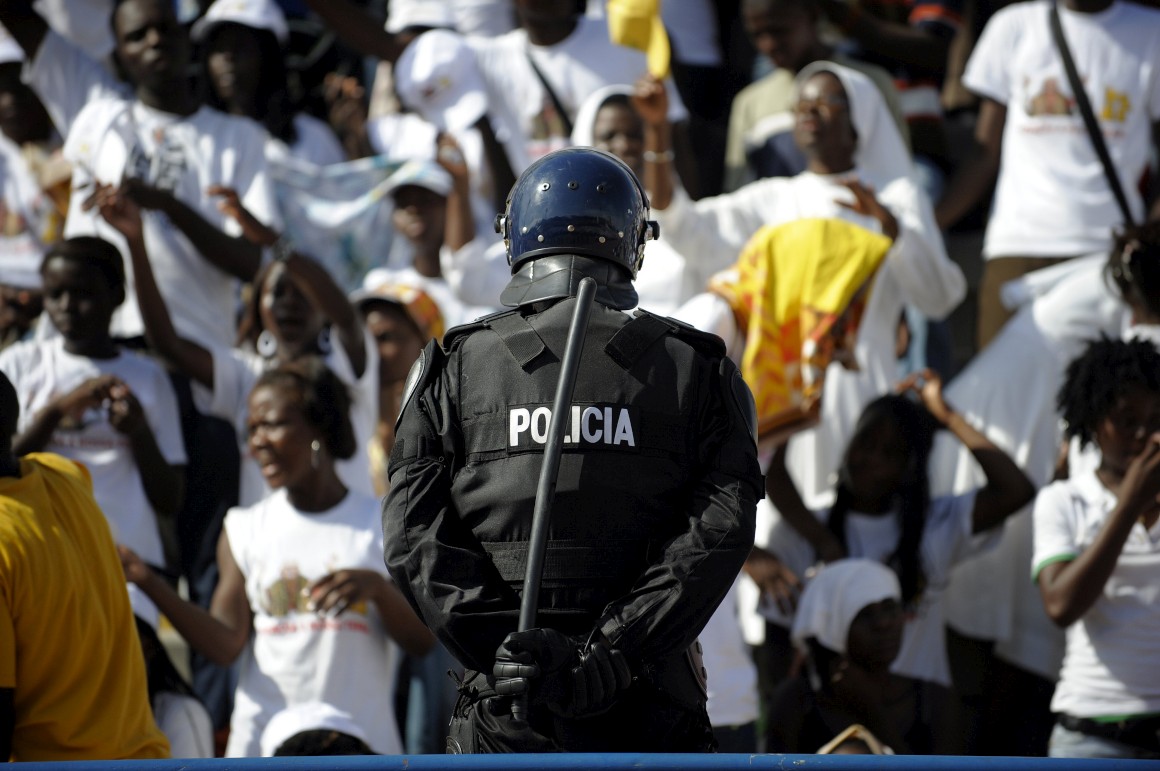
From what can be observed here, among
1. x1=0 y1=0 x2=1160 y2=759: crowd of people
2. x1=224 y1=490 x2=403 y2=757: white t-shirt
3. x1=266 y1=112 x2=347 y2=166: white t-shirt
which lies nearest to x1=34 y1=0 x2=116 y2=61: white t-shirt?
x1=0 y1=0 x2=1160 y2=759: crowd of people

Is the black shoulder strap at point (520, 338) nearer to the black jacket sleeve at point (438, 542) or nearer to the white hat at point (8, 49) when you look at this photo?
the black jacket sleeve at point (438, 542)

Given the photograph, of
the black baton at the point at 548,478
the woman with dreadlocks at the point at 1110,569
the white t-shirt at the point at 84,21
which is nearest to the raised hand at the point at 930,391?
the woman with dreadlocks at the point at 1110,569

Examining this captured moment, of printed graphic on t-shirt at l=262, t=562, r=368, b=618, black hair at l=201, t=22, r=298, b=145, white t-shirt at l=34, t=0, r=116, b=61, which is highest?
white t-shirt at l=34, t=0, r=116, b=61

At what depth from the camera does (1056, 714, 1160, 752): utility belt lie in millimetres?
5270

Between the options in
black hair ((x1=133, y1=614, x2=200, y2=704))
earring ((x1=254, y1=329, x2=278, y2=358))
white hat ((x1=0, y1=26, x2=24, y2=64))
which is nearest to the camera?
black hair ((x1=133, y1=614, x2=200, y2=704))

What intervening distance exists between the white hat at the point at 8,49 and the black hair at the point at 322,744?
3731 mm

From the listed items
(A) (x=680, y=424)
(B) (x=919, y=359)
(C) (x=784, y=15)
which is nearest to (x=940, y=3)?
(C) (x=784, y=15)

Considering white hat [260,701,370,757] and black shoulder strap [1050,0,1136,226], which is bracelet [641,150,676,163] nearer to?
black shoulder strap [1050,0,1136,226]

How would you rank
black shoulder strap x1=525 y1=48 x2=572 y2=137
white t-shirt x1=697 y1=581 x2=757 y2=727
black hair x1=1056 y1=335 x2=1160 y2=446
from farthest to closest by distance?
→ black shoulder strap x1=525 y1=48 x2=572 y2=137
black hair x1=1056 y1=335 x2=1160 y2=446
white t-shirt x1=697 y1=581 x2=757 y2=727

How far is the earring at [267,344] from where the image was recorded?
659cm

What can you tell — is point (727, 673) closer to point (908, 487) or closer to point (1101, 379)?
point (908, 487)

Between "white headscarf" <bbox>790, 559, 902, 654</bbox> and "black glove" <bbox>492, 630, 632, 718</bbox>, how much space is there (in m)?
2.61

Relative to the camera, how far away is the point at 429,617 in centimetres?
334

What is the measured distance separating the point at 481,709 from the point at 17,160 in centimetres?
494
